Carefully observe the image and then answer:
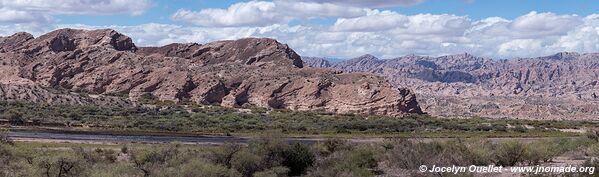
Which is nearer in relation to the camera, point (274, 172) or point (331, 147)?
point (274, 172)

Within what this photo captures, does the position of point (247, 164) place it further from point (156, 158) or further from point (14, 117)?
point (14, 117)

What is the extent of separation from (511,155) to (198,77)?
372ft

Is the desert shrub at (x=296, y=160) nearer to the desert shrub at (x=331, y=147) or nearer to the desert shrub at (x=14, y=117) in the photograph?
the desert shrub at (x=331, y=147)

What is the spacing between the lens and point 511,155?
123ft

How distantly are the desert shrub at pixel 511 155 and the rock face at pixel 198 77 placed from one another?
94.1 metres

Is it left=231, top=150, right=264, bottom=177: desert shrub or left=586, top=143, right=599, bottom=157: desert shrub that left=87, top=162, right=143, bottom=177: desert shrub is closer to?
left=231, top=150, right=264, bottom=177: desert shrub

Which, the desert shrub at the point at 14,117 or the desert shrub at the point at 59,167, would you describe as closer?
the desert shrub at the point at 59,167

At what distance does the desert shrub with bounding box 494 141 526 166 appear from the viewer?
122ft

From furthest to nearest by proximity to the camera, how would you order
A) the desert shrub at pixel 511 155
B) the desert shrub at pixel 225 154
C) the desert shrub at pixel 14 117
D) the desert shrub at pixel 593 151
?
the desert shrub at pixel 14 117
the desert shrub at pixel 593 151
the desert shrub at pixel 511 155
the desert shrub at pixel 225 154

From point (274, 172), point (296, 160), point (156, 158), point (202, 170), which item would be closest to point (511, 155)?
point (296, 160)

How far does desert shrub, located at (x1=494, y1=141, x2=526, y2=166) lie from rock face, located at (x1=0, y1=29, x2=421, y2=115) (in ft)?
309

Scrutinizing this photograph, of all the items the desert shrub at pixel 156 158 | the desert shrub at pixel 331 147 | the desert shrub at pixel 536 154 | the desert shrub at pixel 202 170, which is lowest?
the desert shrub at pixel 331 147

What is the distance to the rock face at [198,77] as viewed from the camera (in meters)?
137

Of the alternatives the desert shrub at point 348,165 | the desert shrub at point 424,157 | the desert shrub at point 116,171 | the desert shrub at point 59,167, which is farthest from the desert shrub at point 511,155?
the desert shrub at point 59,167
